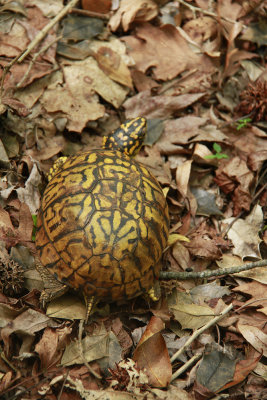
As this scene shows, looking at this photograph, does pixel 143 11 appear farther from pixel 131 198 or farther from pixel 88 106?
pixel 131 198

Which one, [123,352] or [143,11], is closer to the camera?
[123,352]

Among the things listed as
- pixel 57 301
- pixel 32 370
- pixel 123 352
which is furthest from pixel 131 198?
pixel 32 370

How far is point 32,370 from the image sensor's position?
3.04 m

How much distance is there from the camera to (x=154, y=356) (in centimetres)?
327

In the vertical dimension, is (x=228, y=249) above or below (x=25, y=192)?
below

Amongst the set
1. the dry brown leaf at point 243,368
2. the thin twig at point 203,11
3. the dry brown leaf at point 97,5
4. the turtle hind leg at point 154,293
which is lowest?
the dry brown leaf at point 243,368

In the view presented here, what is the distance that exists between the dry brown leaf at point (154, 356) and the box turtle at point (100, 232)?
408 mm

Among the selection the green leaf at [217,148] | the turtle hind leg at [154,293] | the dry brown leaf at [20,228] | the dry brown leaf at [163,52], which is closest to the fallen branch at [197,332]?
the turtle hind leg at [154,293]

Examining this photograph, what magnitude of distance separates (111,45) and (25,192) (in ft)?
8.51

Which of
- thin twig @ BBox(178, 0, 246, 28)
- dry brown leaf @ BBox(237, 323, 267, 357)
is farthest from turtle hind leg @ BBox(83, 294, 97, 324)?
thin twig @ BBox(178, 0, 246, 28)

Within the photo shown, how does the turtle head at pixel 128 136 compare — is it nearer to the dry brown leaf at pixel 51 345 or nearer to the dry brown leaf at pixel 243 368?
the dry brown leaf at pixel 51 345

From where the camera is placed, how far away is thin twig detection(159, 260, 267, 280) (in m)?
Answer: 3.69

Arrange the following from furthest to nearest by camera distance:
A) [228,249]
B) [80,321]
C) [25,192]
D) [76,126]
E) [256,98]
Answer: [256,98] → [76,126] → [228,249] → [25,192] → [80,321]

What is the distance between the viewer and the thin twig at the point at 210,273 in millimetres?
3688
